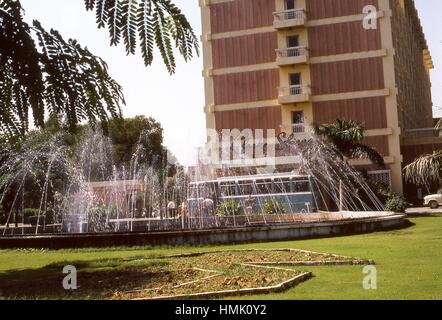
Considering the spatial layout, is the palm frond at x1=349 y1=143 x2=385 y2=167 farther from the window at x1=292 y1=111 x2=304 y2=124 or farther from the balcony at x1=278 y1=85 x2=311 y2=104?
the window at x1=292 y1=111 x2=304 y2=124

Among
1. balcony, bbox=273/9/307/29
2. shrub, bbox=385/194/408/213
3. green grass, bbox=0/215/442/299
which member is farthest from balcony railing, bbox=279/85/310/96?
green grass, bbox=0/215/442/299

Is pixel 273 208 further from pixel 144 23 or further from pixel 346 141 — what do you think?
pixel 144 23

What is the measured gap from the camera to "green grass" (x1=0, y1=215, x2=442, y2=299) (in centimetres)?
696

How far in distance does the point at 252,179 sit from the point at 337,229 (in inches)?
524

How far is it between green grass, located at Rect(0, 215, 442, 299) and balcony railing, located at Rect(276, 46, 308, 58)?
19.9 metres

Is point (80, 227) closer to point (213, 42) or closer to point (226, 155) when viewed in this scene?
point (226, 155)

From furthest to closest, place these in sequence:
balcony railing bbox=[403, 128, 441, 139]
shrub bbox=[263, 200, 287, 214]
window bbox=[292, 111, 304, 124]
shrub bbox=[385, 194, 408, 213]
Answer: balcony railing bbox=[403, 128, 441, 139] < window bbox=[292, 111, 304, 124] < shrub bbox=[385, 194, 408, 213] < shrub bbox=[263, 200, 287, 214]

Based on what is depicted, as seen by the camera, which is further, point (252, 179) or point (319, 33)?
point (319, 33)

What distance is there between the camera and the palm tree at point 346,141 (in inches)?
1089

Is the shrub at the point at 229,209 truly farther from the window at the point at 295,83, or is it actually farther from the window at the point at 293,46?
the window at the point at 293,46

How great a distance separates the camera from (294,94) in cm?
3528

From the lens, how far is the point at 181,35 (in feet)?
10.1

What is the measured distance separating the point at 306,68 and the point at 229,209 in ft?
45.0

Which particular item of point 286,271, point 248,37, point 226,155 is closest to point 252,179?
point 226,155
